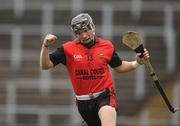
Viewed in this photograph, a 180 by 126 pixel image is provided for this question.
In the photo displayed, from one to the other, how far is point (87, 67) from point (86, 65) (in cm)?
3

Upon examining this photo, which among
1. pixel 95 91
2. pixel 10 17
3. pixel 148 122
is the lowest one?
pixel 148 122

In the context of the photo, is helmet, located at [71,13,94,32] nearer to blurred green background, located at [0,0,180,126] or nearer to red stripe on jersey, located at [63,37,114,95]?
red stripe on jersey, located at [63,37,114,95]

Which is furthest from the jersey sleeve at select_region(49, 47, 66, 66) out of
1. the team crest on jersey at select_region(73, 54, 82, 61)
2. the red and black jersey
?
the team crest on jersey at select_region(73, 54, 82, 61)

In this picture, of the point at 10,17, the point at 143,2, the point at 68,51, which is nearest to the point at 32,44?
the point at 10,17

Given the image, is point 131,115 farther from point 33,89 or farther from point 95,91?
point 95,91

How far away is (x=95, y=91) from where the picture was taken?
1320cm

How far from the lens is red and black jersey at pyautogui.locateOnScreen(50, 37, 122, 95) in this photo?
13164 mm

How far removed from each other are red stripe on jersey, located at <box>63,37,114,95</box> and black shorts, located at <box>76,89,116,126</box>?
99 mm

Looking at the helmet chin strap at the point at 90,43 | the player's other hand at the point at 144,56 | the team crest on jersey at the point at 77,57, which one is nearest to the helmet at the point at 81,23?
the helmet chin strap at the point at 90,43

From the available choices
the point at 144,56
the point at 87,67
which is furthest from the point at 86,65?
the point at 144,56

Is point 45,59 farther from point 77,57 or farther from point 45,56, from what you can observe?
point 77,57

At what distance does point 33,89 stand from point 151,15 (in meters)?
2.98

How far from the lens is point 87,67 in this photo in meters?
13.2

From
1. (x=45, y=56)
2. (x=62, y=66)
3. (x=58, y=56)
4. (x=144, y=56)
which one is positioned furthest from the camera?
(x=62, y=66)
